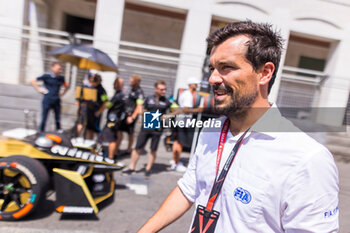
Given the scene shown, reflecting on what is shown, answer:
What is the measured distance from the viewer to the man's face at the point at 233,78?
3.46 feet

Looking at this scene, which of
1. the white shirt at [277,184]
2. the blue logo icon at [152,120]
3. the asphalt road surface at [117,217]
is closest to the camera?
the white shirt at [277,184]

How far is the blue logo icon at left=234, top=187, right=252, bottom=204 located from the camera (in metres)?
1.00

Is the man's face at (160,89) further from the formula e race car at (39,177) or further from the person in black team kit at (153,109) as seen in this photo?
the formula e race car at (39,177)

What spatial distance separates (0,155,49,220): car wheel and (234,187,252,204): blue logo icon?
2.37 meters

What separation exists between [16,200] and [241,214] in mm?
2670

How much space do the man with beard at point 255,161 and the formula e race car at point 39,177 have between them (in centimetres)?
198

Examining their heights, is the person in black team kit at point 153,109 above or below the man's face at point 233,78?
below

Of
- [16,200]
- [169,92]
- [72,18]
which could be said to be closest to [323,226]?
[16,200]

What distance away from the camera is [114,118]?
193 inches

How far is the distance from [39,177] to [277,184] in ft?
8.34

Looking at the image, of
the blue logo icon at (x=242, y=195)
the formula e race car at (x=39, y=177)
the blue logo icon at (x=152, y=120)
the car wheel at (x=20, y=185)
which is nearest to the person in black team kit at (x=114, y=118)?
the formula e race car at (x=39, y=177)

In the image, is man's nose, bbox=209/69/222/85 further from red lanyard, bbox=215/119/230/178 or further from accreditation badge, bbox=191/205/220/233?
accreditation badge, bbox=191/205/220/233

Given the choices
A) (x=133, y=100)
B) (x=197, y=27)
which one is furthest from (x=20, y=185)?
(x=197, y=27)

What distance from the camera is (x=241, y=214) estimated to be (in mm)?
1016
